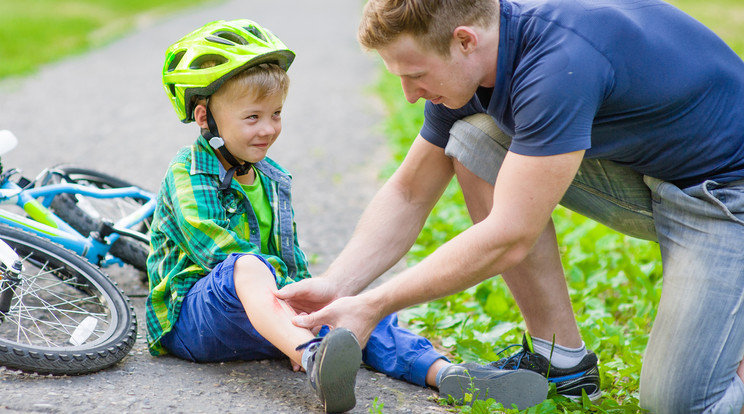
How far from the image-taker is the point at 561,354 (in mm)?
2846

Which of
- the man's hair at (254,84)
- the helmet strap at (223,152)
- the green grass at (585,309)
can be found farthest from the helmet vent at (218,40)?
the green grass at (585,309)

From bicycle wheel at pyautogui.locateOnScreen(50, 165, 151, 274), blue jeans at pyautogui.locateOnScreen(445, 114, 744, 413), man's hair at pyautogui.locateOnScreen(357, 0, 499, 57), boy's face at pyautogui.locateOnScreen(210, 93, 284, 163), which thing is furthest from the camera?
bicycle wheel at pyautogui.locateOnScreen(50, 165, 151, 274)

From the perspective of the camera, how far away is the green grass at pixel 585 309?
3.06m

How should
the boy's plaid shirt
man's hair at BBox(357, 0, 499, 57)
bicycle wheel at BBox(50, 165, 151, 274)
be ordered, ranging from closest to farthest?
man's hair at BBox(357, 0, 499, 57) → the boy's plaid shirt → bicycle wheel at BBox(50, 165, 151, 274)

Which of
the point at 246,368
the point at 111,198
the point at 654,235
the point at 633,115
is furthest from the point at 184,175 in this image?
the point at 654,235

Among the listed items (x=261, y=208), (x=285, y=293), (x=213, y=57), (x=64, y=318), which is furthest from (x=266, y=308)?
(x=64, y=318)

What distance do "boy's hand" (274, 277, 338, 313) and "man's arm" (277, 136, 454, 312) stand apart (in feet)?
0.31

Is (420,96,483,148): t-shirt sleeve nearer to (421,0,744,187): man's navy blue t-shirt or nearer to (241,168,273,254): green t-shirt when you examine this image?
(421,0,744,187): man's navy blue t-shirt

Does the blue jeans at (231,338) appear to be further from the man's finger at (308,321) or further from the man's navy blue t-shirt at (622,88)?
the man's navy blue t-shirt at (622,88)

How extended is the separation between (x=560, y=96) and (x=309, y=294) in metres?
1.11

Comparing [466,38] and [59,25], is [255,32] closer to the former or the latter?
[466,38]

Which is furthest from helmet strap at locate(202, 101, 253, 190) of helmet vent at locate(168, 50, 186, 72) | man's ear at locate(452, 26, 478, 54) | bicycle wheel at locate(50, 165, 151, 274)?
man's ear at locate(452, 26, 478, 54)

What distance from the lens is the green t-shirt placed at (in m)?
2.99

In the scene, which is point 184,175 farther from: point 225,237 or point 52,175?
point 52,175
